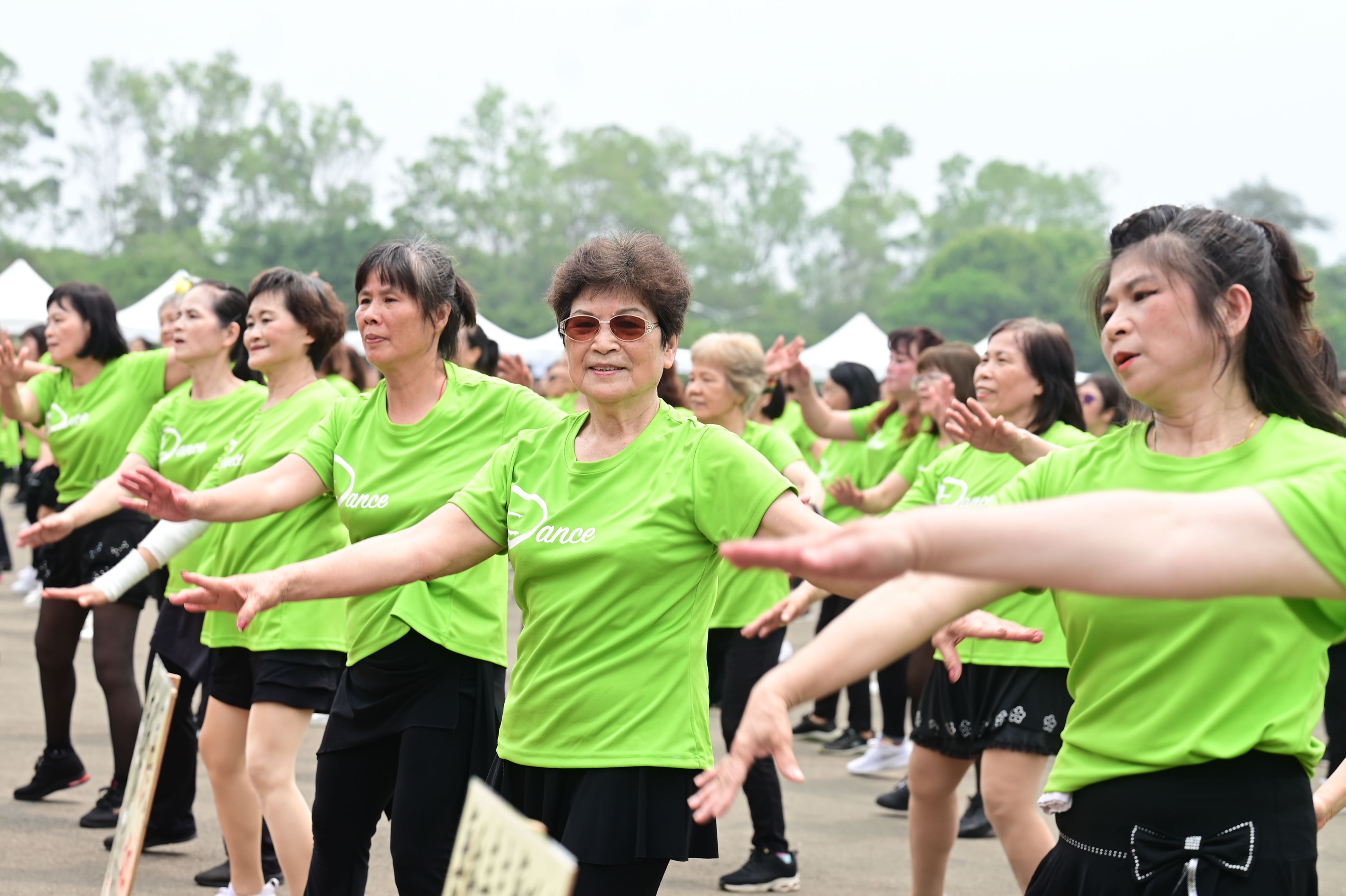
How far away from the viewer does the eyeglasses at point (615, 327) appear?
11.1 feet

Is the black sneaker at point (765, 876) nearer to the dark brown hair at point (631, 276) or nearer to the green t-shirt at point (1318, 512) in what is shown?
the dark brown hair at point (631, 276)

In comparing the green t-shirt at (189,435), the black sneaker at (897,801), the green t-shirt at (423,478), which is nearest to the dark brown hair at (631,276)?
the green t-shirt at (423,478)

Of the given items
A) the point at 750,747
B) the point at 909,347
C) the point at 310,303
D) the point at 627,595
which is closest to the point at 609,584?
the point at 627,595

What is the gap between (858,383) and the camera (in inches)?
454

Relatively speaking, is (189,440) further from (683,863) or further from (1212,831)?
(1212,831)

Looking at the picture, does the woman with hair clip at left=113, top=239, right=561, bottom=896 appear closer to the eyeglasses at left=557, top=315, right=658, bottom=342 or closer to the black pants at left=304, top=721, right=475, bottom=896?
the black pants at left=304, top=721, right=475, bottom=896

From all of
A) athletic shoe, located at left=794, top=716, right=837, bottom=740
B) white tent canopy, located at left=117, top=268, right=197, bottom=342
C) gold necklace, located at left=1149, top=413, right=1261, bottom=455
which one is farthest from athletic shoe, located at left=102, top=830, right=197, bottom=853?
white tent canopy, located at left=117, top=268, right=197, bottom=342

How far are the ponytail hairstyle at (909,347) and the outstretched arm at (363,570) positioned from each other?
15.5 ft

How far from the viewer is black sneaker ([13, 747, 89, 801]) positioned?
6941 millimetres

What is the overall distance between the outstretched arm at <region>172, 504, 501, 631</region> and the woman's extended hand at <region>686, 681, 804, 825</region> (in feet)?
3.91

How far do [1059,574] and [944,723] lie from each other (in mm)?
3481

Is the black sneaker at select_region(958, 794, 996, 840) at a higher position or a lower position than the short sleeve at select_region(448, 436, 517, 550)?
lower

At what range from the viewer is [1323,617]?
8.25 ft

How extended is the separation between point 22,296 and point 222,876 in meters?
14.9
